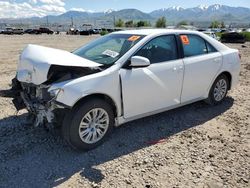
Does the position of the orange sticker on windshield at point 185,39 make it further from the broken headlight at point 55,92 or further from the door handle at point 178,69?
the broken headlight at point 55,92

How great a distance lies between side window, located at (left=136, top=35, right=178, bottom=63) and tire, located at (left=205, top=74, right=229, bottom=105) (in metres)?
1.37

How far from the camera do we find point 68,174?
3.79 m

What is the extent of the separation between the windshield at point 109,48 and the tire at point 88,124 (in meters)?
0.74

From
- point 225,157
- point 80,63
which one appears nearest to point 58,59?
point 80,63

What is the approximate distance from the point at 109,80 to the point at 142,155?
3.79 feet

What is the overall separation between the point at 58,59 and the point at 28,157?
4.61 ft

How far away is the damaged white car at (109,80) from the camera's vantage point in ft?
13.3

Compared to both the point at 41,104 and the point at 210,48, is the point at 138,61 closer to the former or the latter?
the point at 41,104

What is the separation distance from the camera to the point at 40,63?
13.3 ft

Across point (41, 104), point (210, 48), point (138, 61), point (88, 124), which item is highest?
point (210, 48)

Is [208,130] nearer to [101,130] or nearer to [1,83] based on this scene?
[101,130]

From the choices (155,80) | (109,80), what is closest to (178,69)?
(155,80)

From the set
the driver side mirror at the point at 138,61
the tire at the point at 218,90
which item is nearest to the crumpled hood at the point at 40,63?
the driver side mirror at the point at 138,61

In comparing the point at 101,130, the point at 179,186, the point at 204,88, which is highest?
the point at 204,88
